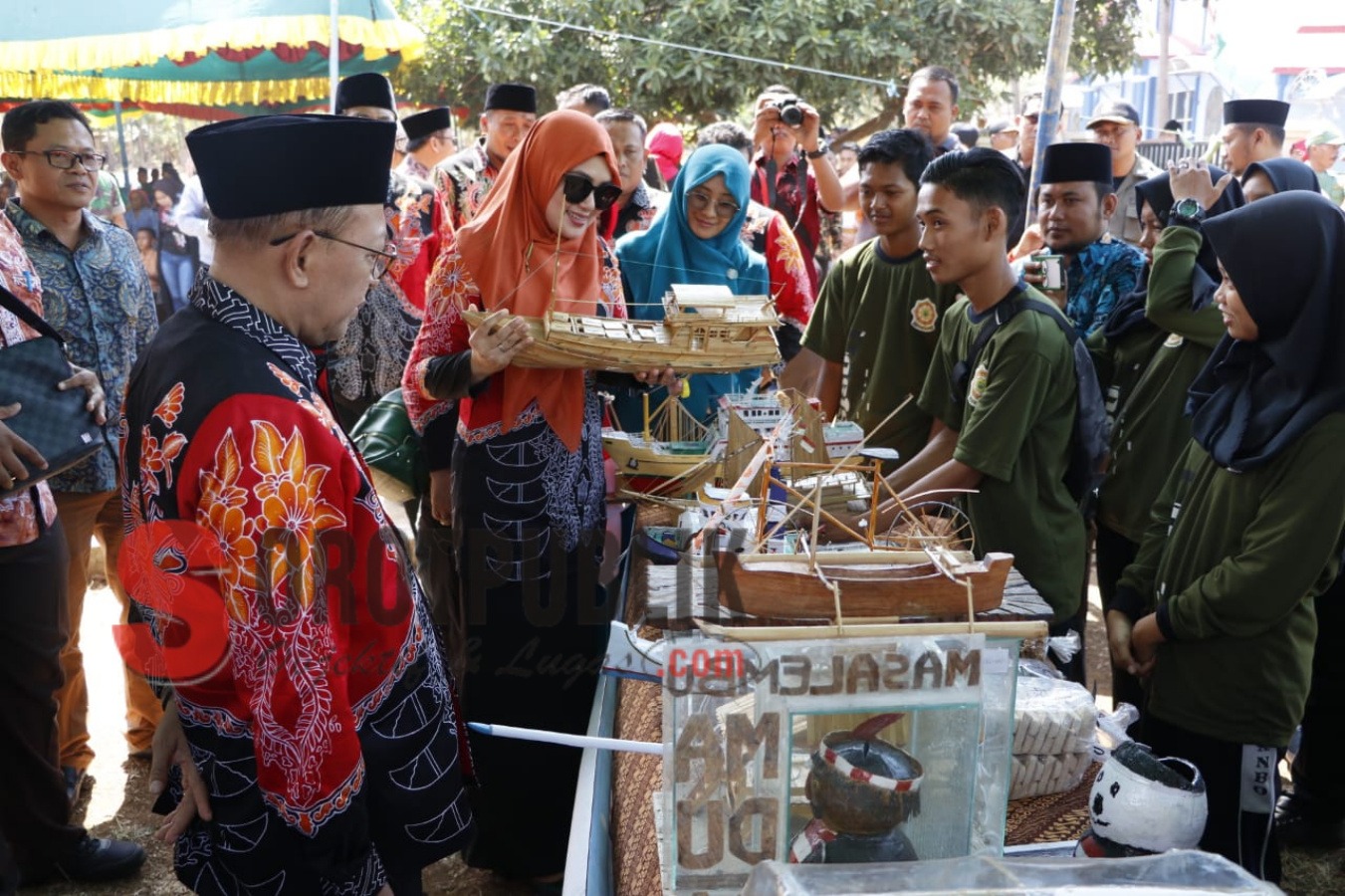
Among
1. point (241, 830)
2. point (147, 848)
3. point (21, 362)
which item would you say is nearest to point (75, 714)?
point (147, 848)

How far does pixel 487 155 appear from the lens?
17.3 feet

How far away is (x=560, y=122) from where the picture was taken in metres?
2.70

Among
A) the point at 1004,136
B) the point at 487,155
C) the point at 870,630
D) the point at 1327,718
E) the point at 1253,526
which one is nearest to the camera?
the point at 870,630

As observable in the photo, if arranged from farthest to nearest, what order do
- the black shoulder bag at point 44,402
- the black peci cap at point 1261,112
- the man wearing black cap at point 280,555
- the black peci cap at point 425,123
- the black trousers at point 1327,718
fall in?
1. the black peci cap at point 425,123
2. the black peci cap at point 1261,112
3. the black trousers at point 1327,718
4. the black shoulder bag at point 44,402
5. the man wearing black cap at point 280,555

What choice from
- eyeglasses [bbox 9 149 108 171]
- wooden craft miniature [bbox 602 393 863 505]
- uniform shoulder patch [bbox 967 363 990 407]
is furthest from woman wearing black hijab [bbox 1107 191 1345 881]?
eyeglasses [bbox 9 149 108 171]

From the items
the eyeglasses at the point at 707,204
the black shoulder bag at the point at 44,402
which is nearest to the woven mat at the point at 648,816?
the black shoulder bag at the point at 44,402

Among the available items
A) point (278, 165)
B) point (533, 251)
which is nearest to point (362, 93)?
point (533, 251)

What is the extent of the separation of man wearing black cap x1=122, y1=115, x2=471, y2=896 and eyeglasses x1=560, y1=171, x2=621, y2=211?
1.02 meters

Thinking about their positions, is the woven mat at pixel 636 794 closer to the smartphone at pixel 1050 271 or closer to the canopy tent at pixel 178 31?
the smartphone at pixel 1050 271

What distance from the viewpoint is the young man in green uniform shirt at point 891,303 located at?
3568 millimetres

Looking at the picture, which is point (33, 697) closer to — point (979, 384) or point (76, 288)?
point (76, 288)

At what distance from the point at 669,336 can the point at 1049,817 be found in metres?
1.45

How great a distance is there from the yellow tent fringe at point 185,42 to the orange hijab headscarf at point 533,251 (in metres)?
6.33

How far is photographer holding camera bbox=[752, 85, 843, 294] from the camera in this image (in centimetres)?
561
